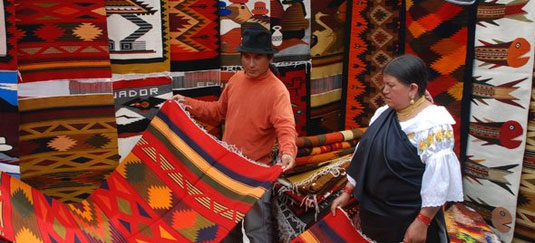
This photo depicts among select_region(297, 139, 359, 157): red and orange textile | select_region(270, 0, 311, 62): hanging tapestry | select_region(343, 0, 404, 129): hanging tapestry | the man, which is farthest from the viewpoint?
select_region(343, 0, 404, 129): hanging tapestry

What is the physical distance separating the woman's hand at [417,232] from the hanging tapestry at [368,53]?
2.01 meters

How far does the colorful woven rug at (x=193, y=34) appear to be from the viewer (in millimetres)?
3297

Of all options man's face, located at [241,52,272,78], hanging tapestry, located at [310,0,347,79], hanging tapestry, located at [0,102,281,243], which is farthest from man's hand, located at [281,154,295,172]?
hanging tapestry, located at [310,0,347,79]

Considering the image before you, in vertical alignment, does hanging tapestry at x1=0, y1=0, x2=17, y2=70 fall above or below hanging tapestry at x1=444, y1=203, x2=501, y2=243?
above

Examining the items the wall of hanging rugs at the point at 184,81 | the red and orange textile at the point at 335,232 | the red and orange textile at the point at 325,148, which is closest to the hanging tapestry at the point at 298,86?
the wall of hanging rugs at the point at 184,81

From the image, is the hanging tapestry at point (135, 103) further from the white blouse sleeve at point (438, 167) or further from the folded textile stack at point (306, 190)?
the white blouse sleeve at point (438, 167)

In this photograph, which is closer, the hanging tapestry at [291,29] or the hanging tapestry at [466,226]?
the hanging tapestry at [466,226]

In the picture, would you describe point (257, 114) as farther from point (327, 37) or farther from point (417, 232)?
point (327, 37)

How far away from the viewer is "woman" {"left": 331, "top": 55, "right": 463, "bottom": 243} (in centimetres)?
191

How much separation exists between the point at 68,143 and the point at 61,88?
316 millimetres

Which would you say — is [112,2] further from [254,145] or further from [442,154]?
[442,154]

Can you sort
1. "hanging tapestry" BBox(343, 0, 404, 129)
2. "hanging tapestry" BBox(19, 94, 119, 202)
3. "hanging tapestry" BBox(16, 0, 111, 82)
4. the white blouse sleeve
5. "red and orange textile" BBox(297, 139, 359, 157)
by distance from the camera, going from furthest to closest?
"hanging tapestry" BBox(343, 0, 404, 129) → "red and orange textile" BBox(297, 139, 359, 157) → "hanging tapestry" BBox(19, 94, 119, 202) → "hanging tapestry" BBox(16, 0, 111, 82) → the white blouse sleeve

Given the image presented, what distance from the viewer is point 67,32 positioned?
9.85ft

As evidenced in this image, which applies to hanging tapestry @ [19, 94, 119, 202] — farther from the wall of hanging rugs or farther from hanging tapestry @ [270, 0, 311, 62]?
hanging tapestry @ [270, 0, 311, 62]
